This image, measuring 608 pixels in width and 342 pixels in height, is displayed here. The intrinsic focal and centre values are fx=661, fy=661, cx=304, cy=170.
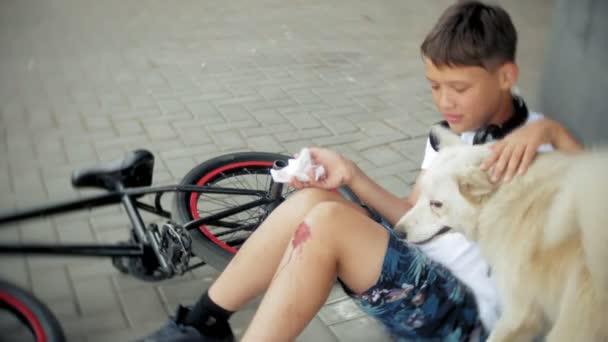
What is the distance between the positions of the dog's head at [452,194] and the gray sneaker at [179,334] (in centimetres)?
74

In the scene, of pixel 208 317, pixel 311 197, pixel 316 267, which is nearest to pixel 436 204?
pixel 316 267

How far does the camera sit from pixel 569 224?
141 centimetres

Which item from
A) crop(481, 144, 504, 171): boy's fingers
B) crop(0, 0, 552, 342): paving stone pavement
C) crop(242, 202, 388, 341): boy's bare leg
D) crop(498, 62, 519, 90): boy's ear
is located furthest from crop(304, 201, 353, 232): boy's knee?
crop(0, 0, 552, 342): paving stone pavement

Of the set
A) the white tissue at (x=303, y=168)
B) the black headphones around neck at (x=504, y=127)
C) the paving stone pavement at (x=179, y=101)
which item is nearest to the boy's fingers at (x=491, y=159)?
the black headphones around neck at (x=504, y=127)

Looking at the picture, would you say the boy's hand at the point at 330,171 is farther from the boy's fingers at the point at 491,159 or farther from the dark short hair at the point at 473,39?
the boy's fingers at the point at 491,159

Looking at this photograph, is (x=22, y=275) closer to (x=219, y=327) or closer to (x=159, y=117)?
(x=219, y=327)

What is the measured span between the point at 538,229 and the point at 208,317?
107 centimetres

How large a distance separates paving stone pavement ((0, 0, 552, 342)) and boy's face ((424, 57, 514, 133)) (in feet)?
3.32

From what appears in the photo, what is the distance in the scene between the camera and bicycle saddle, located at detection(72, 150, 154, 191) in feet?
8.11

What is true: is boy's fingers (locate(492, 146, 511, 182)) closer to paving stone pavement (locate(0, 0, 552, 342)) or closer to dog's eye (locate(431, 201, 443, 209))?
dog's eye (locate(431, 201, 443, 209))

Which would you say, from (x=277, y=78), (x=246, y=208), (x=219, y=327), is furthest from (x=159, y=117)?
(x=219, y=327)

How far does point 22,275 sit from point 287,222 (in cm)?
146

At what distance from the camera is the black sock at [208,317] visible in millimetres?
2084

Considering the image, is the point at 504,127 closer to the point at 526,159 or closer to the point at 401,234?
the point at 526,159
